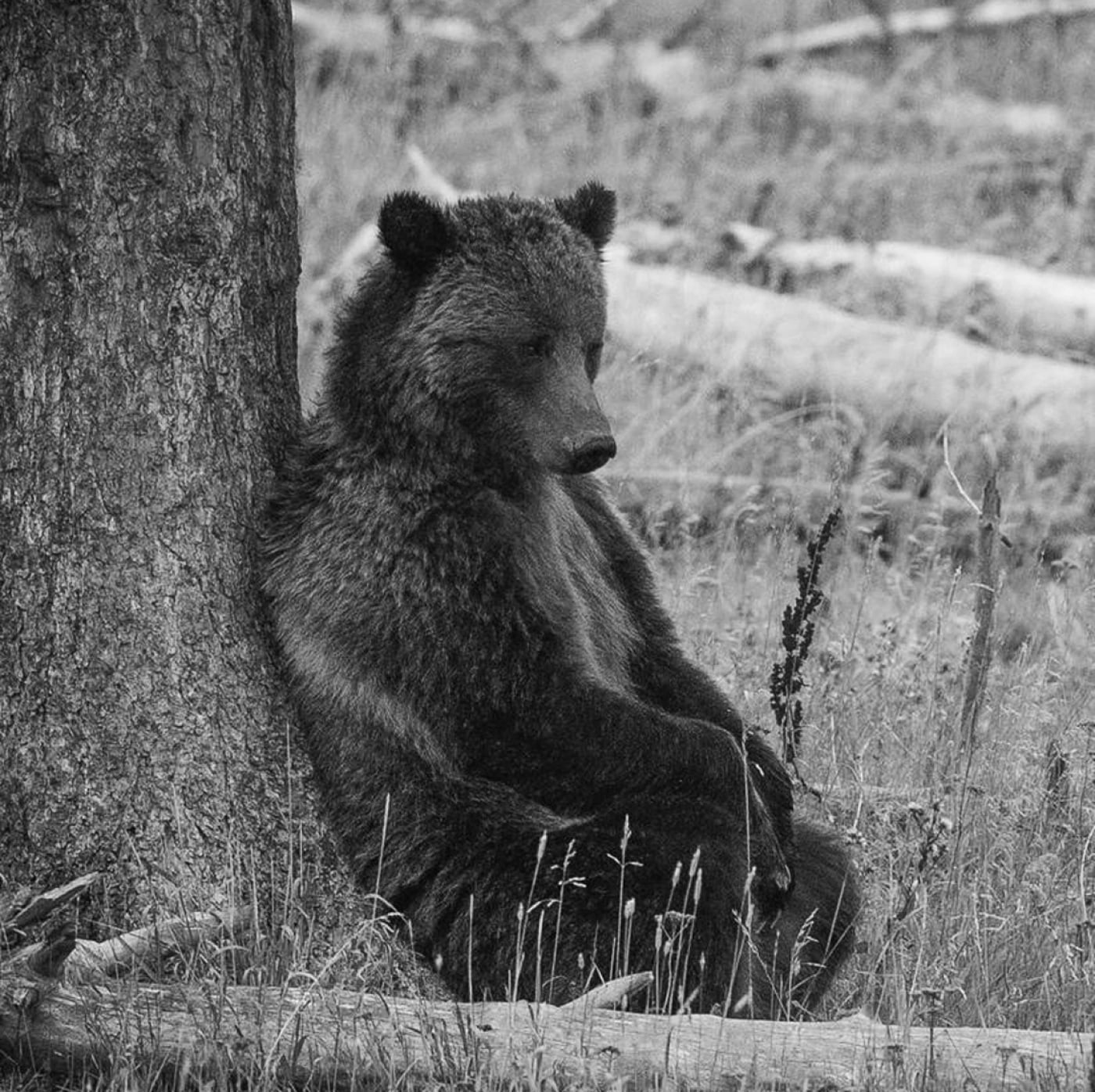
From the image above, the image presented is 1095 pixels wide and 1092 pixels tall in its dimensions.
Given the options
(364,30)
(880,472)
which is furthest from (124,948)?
(364,30)

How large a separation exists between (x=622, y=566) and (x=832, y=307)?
5413mm

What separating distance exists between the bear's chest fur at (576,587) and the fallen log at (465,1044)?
1.15 meters

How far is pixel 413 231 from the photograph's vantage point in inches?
177

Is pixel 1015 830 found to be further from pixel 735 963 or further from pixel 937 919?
pixel 735 963

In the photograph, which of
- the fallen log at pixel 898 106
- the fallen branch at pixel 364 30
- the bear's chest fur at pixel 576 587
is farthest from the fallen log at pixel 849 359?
the fallen branch at pixel 364 30

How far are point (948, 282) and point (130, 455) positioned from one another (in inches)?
281

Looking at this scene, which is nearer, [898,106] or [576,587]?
[576,587]

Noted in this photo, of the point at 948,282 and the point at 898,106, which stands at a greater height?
the point at 898,106

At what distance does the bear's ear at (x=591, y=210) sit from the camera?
15.9ft

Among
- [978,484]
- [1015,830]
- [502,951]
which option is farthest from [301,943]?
[978,484]

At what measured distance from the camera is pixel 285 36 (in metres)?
4.51

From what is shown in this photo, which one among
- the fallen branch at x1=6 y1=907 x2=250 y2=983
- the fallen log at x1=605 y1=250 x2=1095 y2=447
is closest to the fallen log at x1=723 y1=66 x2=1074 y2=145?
the fallen log at x1=605 y1=250 x2=1095 y2=447

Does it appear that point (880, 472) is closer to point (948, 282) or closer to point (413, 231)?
point (413, 231)

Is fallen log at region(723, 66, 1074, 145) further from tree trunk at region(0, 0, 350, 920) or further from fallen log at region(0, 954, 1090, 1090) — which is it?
fallen log at region(0, 954, 1090, 1090)
